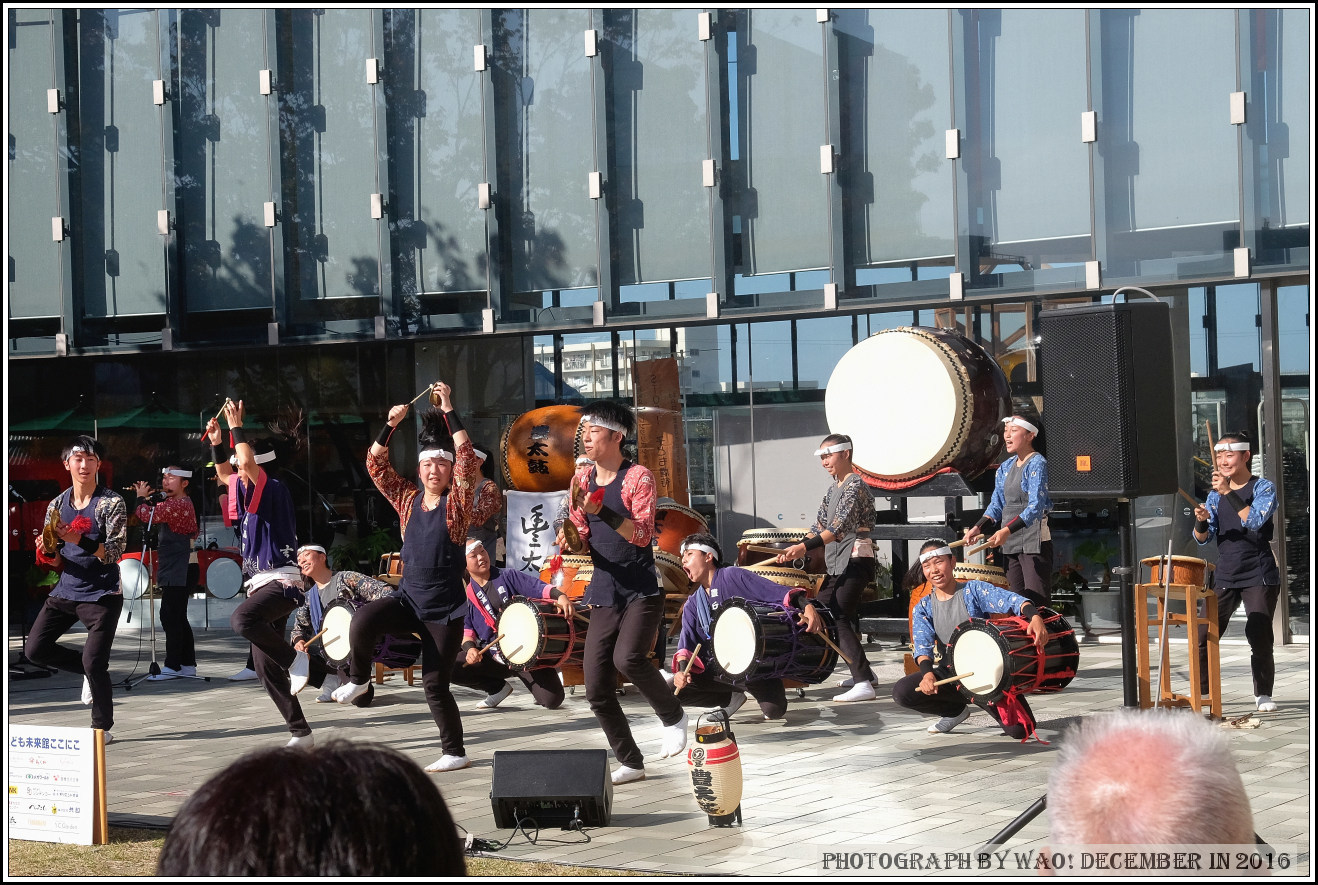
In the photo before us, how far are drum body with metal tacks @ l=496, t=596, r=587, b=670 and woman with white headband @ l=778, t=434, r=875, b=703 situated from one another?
4.54 feet

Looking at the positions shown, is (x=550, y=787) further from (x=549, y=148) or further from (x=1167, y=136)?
(x=549, y=148)

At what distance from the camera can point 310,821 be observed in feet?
4.76

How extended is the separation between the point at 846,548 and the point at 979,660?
2106 millimetres

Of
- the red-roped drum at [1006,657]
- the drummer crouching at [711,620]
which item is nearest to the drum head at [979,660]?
the red-roped drum at [1006,657]

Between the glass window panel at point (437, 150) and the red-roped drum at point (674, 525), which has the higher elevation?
the glass window panel at point (437, 150)

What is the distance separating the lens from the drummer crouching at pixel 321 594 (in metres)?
9.02

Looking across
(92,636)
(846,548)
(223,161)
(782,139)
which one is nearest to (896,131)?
(782,139)

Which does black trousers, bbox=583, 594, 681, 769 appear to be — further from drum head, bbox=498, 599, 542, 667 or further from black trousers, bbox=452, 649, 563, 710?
black trousers, bbox=452, 649, 563, 710

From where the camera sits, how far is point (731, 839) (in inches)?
217

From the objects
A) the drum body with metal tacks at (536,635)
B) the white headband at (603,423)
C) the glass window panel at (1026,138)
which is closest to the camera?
the white headband at (603,423)

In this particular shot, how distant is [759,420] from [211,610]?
20.9ft

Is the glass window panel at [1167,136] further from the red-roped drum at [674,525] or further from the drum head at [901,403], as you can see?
the red-roped drum at [674,525]

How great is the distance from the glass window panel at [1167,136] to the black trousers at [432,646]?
287 inches

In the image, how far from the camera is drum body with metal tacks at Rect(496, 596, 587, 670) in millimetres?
8578
